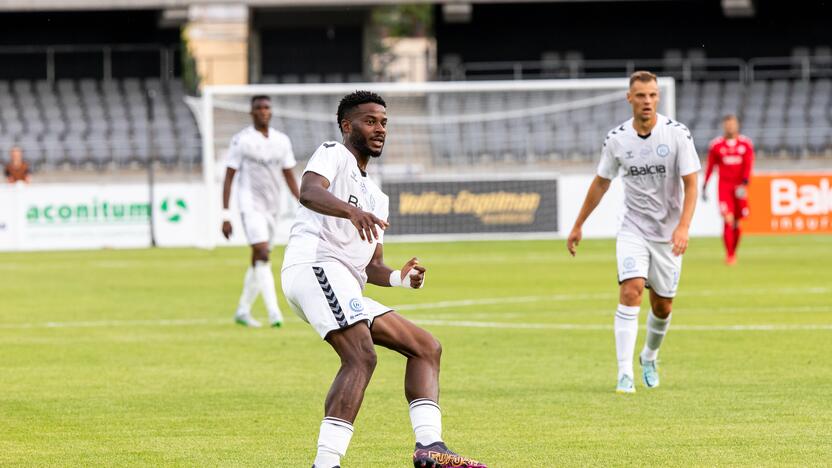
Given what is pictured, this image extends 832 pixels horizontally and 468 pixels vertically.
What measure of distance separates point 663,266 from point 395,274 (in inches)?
154

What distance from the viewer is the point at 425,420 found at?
7035mm

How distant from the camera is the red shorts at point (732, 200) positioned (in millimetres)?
24203

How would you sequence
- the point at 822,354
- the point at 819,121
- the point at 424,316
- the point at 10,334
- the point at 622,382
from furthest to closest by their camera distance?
the point at 819,121, the point at 424,316, the point at 10,334, the point at 822,354, the point at 622,382

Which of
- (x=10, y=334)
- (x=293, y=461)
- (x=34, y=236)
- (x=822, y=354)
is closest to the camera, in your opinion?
(x=293, y=461)

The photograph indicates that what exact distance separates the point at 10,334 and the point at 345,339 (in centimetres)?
892

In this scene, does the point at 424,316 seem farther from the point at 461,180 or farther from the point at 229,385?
the point at 461,180

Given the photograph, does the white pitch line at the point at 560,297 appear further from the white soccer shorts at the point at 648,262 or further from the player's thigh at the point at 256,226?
the white soccer shorts at the point at 648,262

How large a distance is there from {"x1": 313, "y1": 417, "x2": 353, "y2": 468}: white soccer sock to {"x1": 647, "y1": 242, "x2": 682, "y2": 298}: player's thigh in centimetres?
452

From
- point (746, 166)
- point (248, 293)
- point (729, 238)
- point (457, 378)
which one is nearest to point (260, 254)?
point (248, 293)

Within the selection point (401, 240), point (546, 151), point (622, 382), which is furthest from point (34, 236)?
point (622, 382)

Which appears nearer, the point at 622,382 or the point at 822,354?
the point at 622,382

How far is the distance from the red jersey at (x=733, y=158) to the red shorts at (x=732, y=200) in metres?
0.10

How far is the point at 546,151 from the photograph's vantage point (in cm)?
3409

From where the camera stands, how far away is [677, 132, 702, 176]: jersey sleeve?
1048 centimetres
